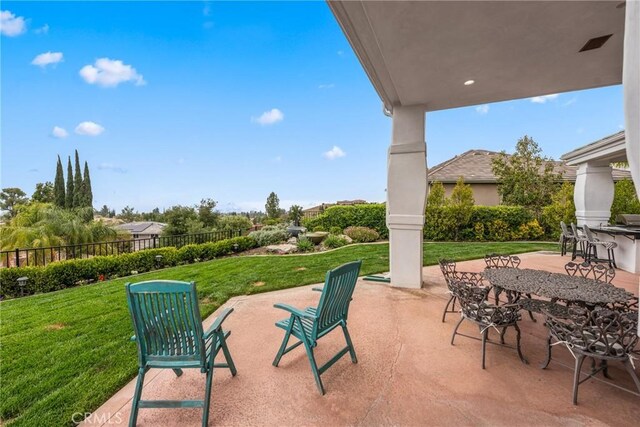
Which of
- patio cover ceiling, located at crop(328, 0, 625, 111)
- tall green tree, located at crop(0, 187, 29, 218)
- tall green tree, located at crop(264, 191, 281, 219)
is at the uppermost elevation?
patio cover ceiling, located at crop(328, 0, 625, 111)

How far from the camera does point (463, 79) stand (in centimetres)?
363

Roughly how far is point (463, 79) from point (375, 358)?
12.0 feet

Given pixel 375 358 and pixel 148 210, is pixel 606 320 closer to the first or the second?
pixel 375 358

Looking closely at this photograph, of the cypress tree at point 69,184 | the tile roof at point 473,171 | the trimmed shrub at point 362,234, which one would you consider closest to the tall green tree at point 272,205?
the trimmed shrub at point 362,234

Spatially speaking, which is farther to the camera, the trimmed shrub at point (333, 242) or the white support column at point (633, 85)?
the trimmed shrub at point (333, 242)

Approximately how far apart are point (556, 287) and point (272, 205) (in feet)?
56.8

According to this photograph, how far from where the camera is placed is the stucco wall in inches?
524

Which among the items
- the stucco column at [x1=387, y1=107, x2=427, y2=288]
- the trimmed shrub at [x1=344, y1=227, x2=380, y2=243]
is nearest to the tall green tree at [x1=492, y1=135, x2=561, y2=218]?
the trimmed shrub at [x1=344, y1=227, x2=380, y2=243]

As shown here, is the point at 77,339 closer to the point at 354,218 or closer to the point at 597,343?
the point at 597,343

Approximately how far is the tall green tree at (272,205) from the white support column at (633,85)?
1808cm

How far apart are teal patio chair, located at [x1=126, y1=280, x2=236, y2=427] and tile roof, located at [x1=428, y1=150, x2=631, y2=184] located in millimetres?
12860

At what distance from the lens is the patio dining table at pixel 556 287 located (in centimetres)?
267

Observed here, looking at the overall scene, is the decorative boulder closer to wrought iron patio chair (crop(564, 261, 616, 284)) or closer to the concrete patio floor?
the concrete patio floor

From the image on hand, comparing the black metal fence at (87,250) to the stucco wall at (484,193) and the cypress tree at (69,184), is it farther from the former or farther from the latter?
the cypress tree at (69,184)
